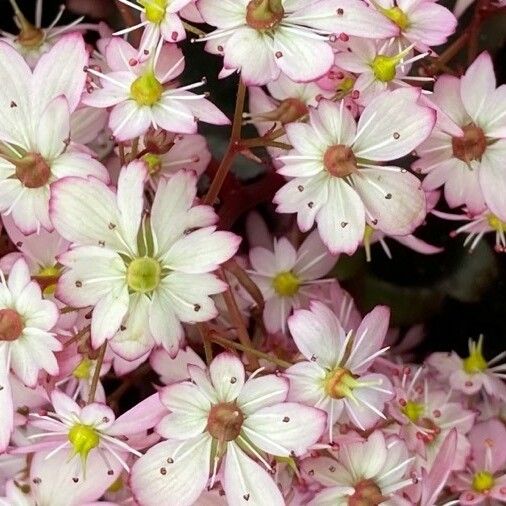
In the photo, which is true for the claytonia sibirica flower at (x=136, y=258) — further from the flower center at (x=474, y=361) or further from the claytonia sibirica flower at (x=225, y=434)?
the flower center at (x=474, y=361)

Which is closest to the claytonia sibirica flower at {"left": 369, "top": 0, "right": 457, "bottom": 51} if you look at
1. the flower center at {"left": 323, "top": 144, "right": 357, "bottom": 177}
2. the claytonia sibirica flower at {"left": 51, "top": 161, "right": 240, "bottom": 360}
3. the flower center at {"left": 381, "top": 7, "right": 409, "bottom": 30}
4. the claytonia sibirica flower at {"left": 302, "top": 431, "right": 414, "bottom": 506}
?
the flower center at {"left": 381, "top": 7, "right": 409, "bottom": 30}

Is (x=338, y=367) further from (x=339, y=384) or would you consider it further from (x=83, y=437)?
(x=83, y=437)

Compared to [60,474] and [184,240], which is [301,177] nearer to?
[184,240]

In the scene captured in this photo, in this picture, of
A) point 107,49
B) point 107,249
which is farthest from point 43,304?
point 107,49

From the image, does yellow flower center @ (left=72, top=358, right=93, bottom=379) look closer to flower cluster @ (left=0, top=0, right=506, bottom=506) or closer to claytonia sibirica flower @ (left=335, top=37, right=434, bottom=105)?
flower cluster @ (left=0, top=0, right=506, bottom=506)

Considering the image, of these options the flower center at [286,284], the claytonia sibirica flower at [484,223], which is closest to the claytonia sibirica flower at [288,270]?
the flower center at [286,284]

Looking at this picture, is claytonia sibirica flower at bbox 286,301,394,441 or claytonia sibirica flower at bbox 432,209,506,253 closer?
claytonia sibirica flower at bbox 286,301,394,441
